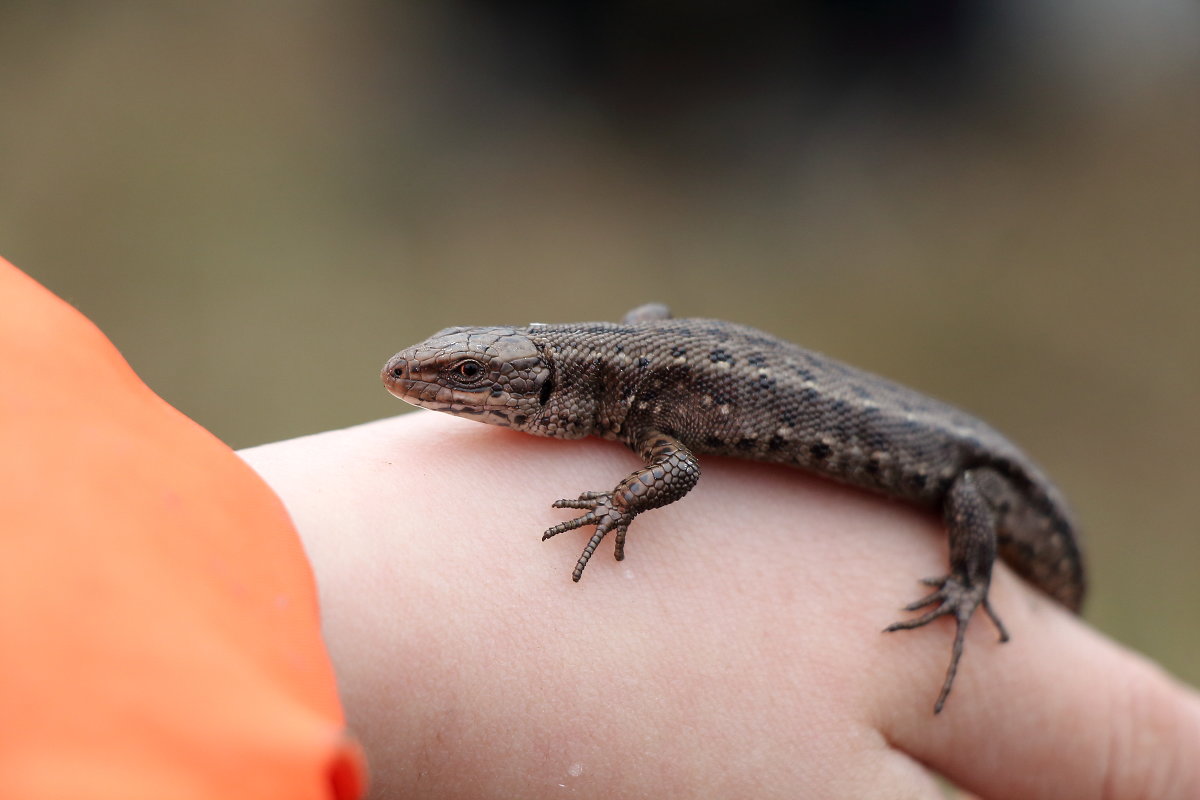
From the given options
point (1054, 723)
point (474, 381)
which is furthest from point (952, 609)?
point (474, 381)

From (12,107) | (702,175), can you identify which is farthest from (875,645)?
(12,107)

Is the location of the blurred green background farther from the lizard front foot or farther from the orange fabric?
A: the orange fabric

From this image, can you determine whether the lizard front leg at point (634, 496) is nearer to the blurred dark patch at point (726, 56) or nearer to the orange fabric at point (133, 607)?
the orange fabric at point (133, 607)

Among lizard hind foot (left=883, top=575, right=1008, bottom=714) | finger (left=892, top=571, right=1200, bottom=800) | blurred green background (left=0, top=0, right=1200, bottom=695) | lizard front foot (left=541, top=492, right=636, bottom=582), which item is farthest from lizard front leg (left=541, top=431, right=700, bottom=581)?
blurred green background (left=0, top=0, right=1200, bottom=695)

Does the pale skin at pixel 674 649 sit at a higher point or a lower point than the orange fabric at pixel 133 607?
lower

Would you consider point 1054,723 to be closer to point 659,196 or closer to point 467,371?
point 467,371

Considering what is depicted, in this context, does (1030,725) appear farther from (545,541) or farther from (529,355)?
(529,355)

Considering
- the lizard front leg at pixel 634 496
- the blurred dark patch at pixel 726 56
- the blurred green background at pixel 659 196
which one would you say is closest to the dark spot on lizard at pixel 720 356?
the lizard front leg at pixel 634 496
